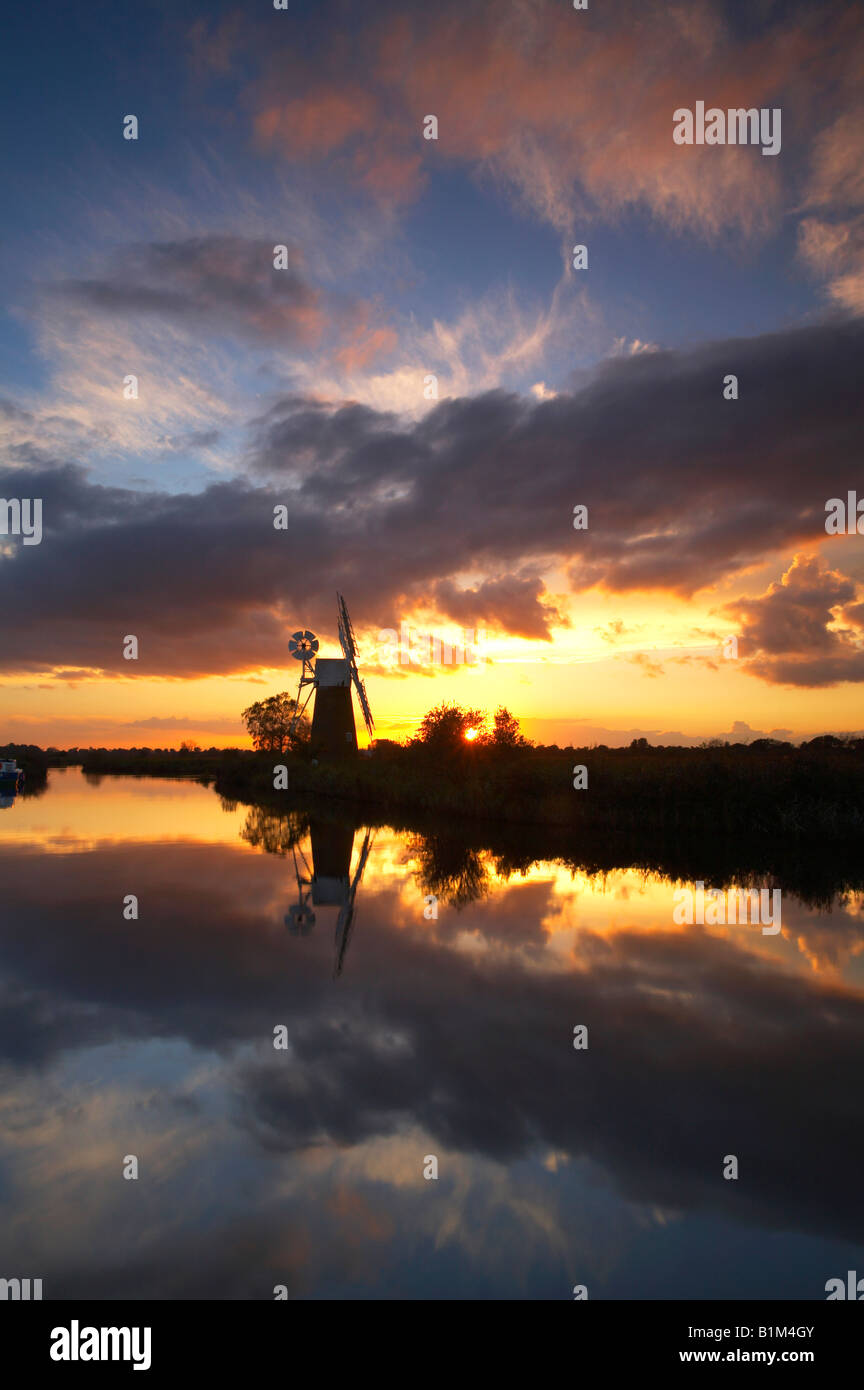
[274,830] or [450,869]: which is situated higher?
[274,830]

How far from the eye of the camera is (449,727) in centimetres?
3538

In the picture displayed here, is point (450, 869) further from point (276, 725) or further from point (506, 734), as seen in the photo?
point (276, 725)

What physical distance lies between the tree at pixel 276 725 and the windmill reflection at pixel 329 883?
39001mm

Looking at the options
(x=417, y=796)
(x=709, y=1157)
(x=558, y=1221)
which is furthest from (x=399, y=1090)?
(x=417, y=796)

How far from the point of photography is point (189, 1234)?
13.5 feet

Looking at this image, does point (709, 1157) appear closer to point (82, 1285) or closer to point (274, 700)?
point (82, 1285)

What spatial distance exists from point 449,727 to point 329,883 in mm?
19957

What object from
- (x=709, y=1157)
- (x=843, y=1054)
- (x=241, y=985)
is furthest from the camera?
(x=241, y=985)

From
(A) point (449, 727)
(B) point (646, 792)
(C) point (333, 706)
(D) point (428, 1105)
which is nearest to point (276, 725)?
(C) point (333, 706)

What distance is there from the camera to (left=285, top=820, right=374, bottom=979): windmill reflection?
11.7 m

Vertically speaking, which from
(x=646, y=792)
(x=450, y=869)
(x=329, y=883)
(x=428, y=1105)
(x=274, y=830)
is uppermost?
(x=646, y=792)
